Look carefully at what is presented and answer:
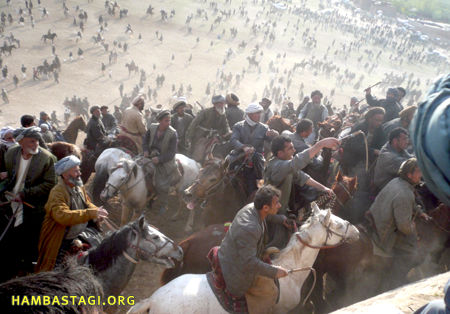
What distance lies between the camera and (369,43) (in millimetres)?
48156

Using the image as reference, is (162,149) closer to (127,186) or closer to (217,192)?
(127,186)

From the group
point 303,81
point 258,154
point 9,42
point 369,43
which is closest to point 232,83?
point 303,81

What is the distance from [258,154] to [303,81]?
88.6 feet

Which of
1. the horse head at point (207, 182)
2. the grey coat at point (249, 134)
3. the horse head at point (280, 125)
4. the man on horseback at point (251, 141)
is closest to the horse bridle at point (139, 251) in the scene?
the horse head at point (207, 182)

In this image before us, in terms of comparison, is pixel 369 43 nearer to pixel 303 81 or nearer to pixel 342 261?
pixel 303 81

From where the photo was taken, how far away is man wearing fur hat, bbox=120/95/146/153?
302 inches

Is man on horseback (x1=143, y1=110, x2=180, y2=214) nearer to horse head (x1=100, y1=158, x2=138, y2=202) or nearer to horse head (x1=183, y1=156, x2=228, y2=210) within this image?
horse head (x1=100, y1=158, x2=138, y2=202)

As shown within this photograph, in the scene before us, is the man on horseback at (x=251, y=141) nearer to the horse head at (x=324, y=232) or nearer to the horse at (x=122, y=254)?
the horse head at (x=324, y=232)

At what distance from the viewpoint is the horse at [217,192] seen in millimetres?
5824

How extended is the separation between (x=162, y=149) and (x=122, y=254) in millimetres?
3351

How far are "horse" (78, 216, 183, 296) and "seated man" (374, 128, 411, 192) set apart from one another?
4028 millimetres

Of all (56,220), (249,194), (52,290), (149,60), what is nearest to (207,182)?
(249,194)

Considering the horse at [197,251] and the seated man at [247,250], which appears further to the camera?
the horse at [197,251]

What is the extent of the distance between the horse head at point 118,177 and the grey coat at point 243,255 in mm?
3217
